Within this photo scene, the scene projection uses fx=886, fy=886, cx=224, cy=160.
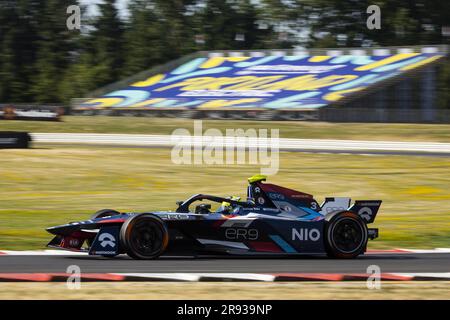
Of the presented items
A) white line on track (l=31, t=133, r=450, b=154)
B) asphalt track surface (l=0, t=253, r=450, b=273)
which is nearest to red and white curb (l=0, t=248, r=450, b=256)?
asphalt track surface (l=0, t=253, r=450, b=273)

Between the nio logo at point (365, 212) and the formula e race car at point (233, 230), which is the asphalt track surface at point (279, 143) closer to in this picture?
the nio logo at point (365, 212)

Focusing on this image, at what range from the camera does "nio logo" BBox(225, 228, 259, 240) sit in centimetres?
1095

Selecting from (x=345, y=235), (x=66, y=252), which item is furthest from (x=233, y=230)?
(x=66, y=252)

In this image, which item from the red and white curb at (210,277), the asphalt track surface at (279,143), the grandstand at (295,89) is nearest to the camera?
the red and white curb at (210,277)

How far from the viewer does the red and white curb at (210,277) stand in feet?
30.2

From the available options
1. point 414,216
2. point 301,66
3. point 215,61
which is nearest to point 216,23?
point 215,61

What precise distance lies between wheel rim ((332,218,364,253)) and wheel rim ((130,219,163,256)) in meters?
2.23

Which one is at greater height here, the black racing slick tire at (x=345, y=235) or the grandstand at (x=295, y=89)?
the black racing slick tire at (x=345, y=235)

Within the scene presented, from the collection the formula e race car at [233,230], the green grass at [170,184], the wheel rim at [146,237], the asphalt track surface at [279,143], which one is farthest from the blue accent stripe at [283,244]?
the asphalt track surface at [279,143]

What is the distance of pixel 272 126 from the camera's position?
160 feet

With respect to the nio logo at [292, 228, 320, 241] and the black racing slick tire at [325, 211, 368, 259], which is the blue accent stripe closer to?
A: the nio logo at [292, 228, 320, 241]

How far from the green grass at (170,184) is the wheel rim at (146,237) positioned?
102 inches

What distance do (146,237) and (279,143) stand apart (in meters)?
27.8
